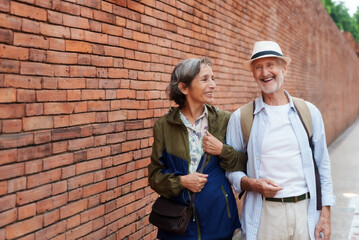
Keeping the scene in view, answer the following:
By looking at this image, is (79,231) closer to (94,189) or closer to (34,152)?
(94,189)

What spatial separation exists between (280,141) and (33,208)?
1586 mm

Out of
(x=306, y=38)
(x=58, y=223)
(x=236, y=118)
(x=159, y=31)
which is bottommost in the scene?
(x=58, y=223)

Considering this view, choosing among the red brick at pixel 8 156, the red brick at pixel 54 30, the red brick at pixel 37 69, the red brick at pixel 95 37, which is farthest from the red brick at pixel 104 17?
the red brick at pixel 8 156

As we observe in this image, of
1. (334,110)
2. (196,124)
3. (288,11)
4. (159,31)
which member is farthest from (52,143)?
(334,110)

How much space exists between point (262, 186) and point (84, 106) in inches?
52.1

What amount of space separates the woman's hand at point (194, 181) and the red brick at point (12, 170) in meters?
0.93

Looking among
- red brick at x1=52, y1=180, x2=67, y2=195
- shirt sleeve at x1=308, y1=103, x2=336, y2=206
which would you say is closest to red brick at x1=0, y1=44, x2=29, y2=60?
red brick at x1=52, y1=180, x2=67, y2=195

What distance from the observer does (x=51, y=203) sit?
2551 mm

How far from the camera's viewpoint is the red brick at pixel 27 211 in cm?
232

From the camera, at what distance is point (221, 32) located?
17.6 feet

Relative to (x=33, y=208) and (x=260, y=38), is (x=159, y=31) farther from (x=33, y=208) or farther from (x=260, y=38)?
(x=260, y=38)

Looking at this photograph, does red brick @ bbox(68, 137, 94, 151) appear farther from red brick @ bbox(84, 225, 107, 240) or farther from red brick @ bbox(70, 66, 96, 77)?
red brick @ bbox(84, 225, 107, 240)

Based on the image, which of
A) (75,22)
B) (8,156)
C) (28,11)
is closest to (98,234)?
(8,156)

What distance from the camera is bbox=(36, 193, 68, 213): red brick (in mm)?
2463
